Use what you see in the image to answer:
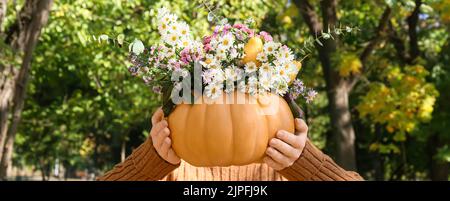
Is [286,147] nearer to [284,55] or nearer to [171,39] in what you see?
[284,55]

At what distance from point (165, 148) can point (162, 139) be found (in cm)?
5

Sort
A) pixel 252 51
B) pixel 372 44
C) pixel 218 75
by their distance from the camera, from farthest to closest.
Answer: pixel 372 44, pixel 252 51, pixel 218 75

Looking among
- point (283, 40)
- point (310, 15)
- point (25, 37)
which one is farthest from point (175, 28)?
point (310, 15)

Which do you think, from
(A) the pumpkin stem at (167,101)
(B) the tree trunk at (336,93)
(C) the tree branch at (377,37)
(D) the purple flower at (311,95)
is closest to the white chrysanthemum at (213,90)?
(A) the pumpkin stem at (167,101)

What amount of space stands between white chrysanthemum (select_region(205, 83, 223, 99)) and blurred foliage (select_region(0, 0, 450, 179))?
195 inches

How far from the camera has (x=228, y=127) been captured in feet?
8.83

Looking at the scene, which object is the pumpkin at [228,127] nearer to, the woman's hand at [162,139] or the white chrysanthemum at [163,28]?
the woman's hand at [162,139]

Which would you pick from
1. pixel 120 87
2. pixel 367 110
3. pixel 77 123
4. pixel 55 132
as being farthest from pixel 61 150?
pixel 367 110

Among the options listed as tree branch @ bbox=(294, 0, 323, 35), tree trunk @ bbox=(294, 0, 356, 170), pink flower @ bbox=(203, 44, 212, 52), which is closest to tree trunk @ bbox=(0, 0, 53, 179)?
tree trunk @ bbox=(294, 0, 356, 170)

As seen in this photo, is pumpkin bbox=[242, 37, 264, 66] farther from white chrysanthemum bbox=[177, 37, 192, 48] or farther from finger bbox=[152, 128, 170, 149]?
finger bbox=[152, 128, 170, 149]

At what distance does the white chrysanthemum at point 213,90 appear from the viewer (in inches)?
104

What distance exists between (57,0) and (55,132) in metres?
9.31

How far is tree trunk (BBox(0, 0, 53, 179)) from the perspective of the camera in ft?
25.8

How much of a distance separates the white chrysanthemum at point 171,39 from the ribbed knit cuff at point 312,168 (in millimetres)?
733
